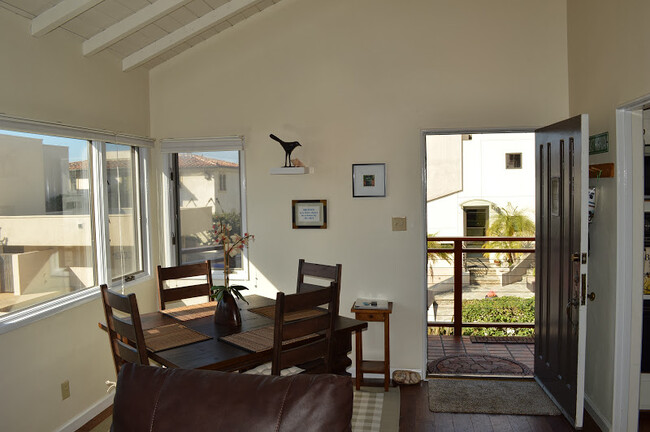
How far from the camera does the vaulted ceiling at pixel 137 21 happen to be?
3115 millimetres

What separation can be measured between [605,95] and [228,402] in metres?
2.94

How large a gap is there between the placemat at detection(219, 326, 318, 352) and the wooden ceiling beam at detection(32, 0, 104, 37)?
1994 millimetres

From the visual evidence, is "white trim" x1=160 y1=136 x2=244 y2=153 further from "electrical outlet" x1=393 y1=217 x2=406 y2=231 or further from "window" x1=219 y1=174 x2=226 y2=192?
"electrical outlet" x1=393 y1=217 x2=406 y2=231

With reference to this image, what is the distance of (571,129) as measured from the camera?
335 cm

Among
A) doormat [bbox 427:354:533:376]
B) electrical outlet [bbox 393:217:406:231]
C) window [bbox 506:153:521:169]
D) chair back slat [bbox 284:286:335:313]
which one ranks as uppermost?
window [bbox 506:153:521:169]

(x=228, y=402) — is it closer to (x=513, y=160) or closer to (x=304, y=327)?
(x=304, y=327)

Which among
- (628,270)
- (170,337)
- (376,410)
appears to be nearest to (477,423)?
(376,410)

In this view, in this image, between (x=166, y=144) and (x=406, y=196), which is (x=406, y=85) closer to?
(x=406, y=196)

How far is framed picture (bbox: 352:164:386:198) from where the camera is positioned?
4.30m

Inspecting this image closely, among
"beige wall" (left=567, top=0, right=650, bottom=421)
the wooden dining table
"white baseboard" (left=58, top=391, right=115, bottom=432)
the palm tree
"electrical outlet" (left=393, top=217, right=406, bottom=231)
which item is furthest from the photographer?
the palm tree

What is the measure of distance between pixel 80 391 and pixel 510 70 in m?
3.78

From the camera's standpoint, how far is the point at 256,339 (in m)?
2.85

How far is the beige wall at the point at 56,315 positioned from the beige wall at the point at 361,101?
75cm

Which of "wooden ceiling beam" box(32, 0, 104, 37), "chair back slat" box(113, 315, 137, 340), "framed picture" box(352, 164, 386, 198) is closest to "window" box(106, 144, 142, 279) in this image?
"wooden ceiling beam" box(32, 0, 104, 37)
